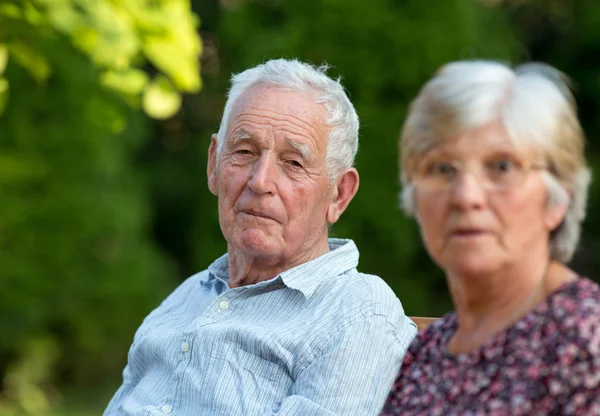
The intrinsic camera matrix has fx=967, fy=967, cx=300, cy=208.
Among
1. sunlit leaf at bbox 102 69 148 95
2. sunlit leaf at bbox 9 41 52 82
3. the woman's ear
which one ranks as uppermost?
sunlit leaf at bbox 9 41 52 82

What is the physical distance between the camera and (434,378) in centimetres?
181

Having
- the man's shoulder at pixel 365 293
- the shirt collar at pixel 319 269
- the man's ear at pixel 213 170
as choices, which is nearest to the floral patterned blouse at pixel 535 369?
the man's shoulder at pixel 365 293

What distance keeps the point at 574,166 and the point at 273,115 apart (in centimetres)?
117

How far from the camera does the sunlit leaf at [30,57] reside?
12.4ft

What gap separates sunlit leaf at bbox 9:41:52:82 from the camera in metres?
3.78

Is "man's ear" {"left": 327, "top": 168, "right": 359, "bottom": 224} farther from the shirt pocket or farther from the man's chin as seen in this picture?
the shirt pocket

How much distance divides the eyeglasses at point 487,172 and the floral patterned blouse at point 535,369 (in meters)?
0.22

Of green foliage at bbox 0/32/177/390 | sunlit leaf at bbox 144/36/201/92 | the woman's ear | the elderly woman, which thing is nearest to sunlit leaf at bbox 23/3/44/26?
sunlit leaf at bbox 144/36/201/92

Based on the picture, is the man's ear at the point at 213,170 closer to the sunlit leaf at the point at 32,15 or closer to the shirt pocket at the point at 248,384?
the shirt pocket at the point at 248,384

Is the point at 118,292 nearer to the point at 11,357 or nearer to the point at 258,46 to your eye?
the point at 11,357

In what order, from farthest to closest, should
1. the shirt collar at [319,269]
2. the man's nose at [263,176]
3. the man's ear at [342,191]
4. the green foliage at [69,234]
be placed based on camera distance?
1. the green foliage at [69,234]
2. the man's ear at [342,191]
3. the man's nose at [263,176]
4. the shirt collar at [319,269]

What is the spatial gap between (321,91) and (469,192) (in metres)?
1.14

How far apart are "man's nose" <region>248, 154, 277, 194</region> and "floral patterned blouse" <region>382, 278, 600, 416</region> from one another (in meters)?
0.98

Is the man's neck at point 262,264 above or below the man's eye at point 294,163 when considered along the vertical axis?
below
